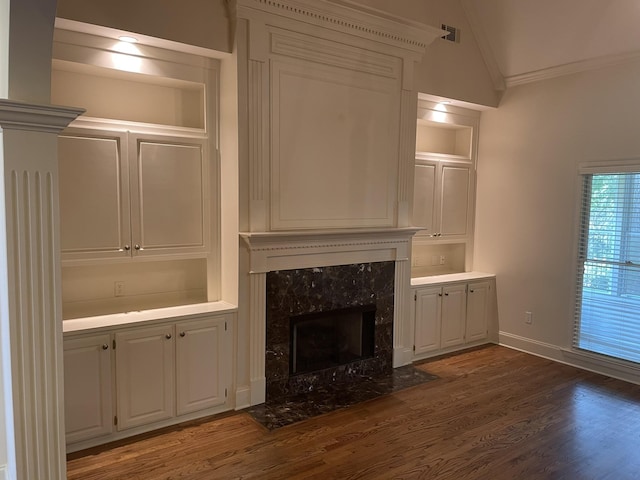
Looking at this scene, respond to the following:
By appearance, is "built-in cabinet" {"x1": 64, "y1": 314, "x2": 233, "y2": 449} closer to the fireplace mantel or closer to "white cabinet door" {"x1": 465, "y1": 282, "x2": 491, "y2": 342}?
the fireplace mantel

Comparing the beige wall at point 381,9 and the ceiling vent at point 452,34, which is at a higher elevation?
the ceiling vent at point 452,34

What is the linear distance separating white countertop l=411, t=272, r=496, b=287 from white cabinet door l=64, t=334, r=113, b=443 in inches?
117

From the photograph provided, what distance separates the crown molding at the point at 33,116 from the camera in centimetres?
199

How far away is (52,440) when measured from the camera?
89.0 inches

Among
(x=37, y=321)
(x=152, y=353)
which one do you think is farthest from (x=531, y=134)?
(x=37, y=321)

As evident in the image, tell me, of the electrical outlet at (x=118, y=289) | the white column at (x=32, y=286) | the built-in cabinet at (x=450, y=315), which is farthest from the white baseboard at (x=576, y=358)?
the white column at (x=32, y=286)

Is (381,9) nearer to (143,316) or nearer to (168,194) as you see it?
(168,194)

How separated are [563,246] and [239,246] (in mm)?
3415

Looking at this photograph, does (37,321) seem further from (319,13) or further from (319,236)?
(319,13)

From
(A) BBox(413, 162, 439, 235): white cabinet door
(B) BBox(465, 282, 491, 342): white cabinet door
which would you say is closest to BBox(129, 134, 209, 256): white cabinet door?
(A) BBox(413, 162, 439, 235): white cabinet door

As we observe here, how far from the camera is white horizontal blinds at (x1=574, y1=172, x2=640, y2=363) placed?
4312 millimetres

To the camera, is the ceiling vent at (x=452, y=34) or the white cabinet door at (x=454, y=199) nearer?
the ceiling vent at (x=452, y=34)

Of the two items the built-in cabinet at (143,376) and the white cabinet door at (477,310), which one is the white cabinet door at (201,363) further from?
the white cabinet door at (477,310)

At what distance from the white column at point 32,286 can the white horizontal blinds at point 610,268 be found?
180 inches
